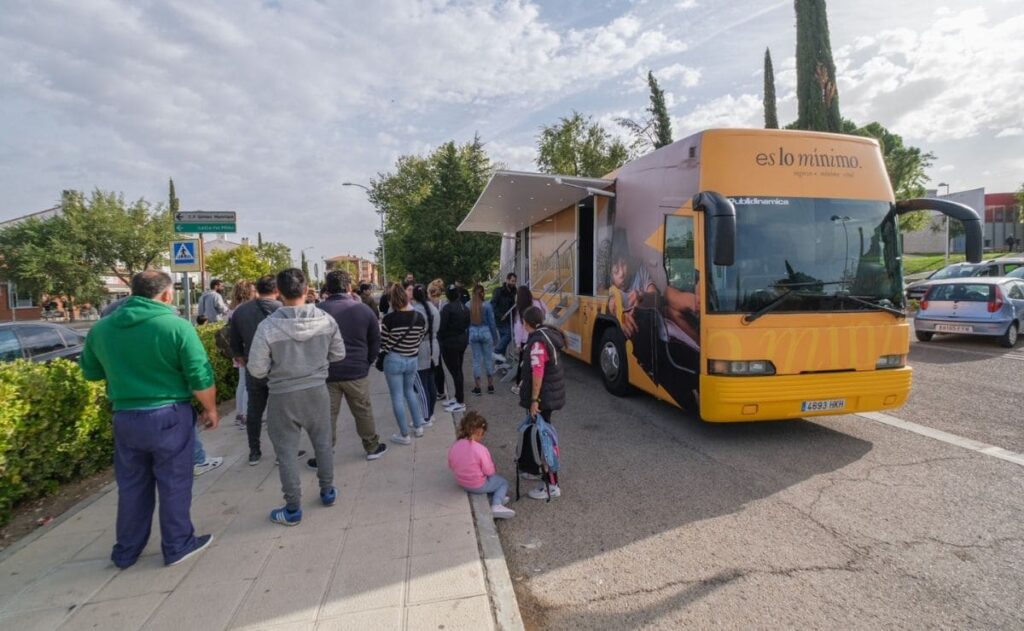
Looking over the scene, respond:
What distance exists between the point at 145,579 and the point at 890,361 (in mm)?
6561

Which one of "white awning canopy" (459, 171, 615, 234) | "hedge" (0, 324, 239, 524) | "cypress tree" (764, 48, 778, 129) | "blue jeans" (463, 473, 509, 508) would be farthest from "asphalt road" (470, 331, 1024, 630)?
"cypress tree" (764, 48, 778, 129)

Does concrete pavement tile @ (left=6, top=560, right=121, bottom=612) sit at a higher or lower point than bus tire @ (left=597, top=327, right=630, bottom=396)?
lower

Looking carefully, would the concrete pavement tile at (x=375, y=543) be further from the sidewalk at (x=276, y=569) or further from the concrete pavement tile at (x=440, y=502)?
the concrete pavement tile at (x=440, y=502)

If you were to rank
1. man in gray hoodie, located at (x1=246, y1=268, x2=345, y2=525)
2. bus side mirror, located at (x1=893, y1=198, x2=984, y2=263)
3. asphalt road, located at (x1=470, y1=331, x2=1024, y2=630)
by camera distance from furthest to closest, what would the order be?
bus side mirror, located at (x1=893, y1=198, x2=984, y2=263) < man in gray hoodie, located at (x1=246, y1=268, x2=345, y2=525) < asphalt road, located at (x1=470, y1=331, x2=1024, y2=630)

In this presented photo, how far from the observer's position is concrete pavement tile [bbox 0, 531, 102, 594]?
3316 millimetres

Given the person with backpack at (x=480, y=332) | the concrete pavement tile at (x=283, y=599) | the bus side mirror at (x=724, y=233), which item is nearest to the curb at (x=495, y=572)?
the concrete pavement tile at (x=283, y=599)

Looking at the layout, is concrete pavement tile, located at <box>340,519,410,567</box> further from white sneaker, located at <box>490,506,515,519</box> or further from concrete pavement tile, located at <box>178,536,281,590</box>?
white sneaker, located at <box>490,506,515,519</box>

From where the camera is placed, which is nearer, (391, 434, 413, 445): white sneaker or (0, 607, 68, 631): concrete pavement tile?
(0, 607, 68, 631): concrete pavement tile

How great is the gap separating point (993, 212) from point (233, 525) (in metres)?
76.1

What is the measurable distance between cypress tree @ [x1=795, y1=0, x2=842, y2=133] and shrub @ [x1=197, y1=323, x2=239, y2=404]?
80.5 ft

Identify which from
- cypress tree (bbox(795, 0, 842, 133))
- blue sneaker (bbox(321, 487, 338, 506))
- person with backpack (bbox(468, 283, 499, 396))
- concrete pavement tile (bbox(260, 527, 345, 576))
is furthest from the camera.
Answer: cypress tree (bbox(795, 0, 842, 133))

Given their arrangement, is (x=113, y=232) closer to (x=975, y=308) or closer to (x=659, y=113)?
(x=659, y=113)

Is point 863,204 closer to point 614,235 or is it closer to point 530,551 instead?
point 614,235

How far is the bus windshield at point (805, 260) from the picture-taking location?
505cm
